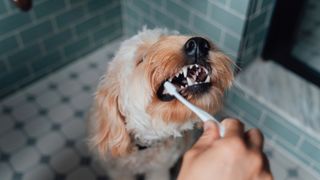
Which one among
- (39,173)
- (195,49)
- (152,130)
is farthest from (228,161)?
(39,173)

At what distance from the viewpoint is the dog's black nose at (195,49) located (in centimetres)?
90

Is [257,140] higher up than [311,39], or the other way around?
[257,140]

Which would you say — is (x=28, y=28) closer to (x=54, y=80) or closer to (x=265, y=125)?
(x=54, y=80)

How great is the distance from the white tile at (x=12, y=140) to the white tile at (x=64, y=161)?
163 millimetres

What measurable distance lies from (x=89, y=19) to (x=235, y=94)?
2.49 ft

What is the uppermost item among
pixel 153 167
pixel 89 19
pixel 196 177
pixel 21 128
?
pixel 196 177

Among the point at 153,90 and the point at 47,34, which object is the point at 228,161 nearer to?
the point at 153,90

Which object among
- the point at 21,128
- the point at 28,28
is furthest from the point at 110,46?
the point at 21,128

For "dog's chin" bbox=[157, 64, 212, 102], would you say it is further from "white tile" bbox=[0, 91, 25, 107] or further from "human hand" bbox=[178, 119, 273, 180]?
"white tile" bbox=[0, 91, 25, 107]

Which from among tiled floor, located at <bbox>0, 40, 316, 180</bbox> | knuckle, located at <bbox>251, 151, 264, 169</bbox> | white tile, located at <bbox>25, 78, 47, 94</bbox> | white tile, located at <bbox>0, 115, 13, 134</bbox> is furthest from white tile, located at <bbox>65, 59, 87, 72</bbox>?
knuckle, located at <bbox>251, 151, 264, 169</bbox>

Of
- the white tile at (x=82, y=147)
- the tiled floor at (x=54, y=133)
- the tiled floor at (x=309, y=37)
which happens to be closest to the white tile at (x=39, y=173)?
the tiled floor at (x=54, y=133)

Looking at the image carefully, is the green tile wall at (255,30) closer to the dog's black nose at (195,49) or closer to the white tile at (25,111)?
the dog's black nose at (195,49)

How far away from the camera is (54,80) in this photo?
5.89 ft

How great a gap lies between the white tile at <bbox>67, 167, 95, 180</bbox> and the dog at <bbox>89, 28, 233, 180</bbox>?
31 cm
